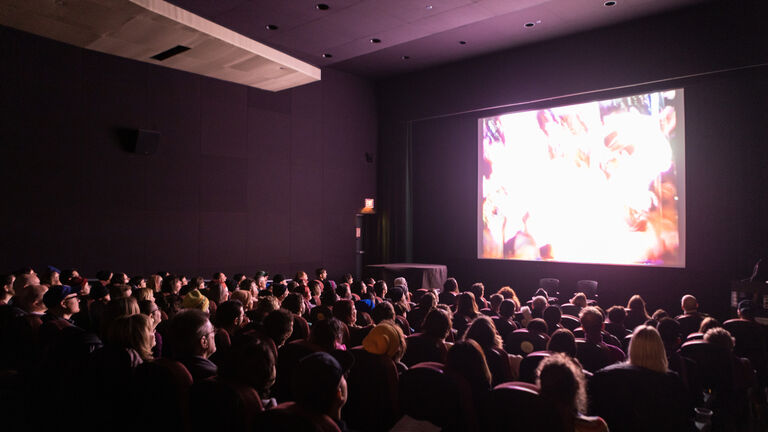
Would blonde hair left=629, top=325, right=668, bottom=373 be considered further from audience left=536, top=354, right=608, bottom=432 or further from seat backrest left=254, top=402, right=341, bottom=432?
seat backrest left=254, top=402, right=341, bottom=432

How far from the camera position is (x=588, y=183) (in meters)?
9.92

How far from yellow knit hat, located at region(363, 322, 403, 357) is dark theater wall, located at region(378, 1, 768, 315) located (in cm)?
501

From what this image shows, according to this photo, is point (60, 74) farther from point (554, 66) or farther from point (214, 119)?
point (554, 66)

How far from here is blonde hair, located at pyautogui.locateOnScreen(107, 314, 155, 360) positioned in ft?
8.64

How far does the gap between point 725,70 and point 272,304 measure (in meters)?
8.76

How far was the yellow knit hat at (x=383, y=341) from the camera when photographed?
2906 millimetres

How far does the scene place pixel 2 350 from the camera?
11.6ft

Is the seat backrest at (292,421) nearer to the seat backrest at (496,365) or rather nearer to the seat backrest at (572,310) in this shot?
the seat backrest at (496,365)

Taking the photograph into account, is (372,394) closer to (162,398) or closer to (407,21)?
(162,398)

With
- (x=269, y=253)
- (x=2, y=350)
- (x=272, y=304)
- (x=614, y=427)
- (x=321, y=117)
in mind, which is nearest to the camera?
(x=614, y=427)

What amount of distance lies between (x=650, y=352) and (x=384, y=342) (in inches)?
58.0

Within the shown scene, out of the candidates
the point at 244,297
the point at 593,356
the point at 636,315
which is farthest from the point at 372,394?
the point at 636,315

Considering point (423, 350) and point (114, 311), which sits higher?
point (114, 311)

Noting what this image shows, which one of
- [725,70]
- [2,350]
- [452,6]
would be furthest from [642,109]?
[2,350]
